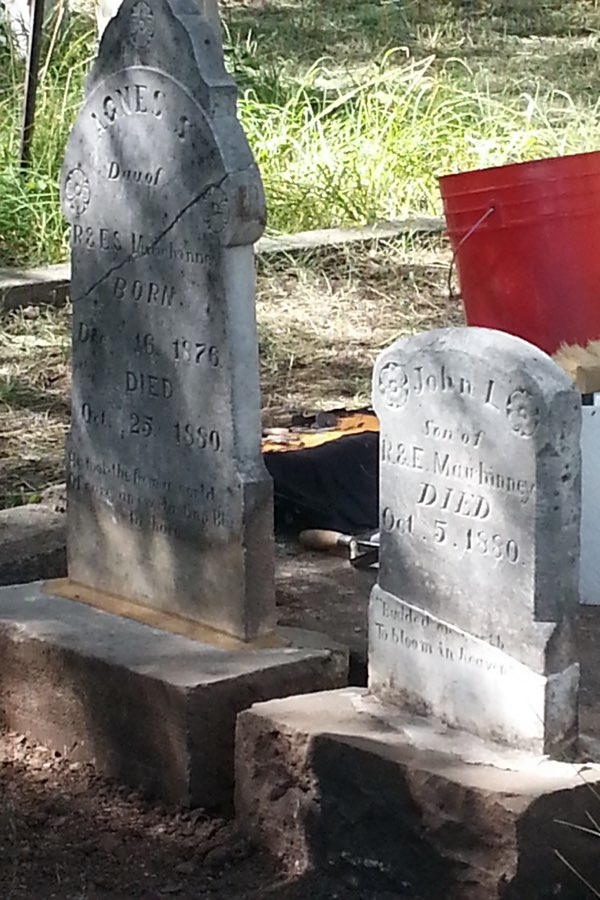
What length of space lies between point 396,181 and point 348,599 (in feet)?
19.2

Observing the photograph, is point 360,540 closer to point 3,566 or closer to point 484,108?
point 3,566

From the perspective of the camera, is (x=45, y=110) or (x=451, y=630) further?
(x=45, y=110)

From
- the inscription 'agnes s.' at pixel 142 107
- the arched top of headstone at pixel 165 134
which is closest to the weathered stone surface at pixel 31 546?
the arched top of headstone at pixel 165 134

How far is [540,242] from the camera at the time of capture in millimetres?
5914

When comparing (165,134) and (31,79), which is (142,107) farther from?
(31,79)

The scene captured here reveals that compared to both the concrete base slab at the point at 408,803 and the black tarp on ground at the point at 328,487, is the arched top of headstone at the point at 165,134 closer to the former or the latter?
the concrete base slab at the point at 408,803

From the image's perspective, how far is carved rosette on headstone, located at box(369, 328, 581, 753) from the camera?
10.3ft

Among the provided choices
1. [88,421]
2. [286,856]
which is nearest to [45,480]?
[88,421]

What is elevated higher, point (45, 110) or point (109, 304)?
point (45, 110)

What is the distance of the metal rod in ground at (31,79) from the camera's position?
347 inches

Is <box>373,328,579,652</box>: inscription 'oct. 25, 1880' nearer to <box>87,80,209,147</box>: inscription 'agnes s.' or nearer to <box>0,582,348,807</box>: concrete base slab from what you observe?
<box>0,582,348,807</box>: concrete base slab

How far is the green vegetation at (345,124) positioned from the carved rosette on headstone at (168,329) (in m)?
4.73

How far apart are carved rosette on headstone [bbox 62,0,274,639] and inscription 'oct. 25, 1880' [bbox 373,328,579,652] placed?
49 cm

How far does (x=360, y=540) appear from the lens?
4891 mm
